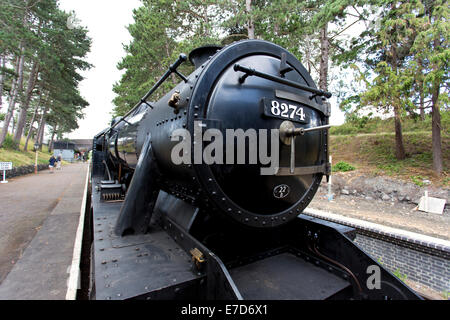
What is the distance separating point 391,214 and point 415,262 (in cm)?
496

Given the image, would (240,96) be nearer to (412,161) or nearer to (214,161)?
(214,161)

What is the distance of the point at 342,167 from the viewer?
11945 mm

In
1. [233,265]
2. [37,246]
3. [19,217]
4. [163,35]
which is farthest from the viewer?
[163,35]

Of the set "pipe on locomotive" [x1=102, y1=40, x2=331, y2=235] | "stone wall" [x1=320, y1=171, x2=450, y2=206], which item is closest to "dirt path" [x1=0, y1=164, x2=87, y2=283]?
"pipe on locomotive" [x1=102, y1=40, x2=331, y2=235]

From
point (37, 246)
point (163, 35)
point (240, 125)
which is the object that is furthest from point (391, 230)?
point (163, 35)

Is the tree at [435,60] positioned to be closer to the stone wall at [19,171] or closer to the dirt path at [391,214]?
the dirt path at [391,214]

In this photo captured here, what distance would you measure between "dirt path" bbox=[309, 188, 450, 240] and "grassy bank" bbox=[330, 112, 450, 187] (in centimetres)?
164

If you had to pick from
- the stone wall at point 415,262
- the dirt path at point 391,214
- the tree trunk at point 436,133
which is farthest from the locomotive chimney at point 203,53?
the tree trunk at point 436,133

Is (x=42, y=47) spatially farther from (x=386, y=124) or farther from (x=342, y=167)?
(x=386, y=124)

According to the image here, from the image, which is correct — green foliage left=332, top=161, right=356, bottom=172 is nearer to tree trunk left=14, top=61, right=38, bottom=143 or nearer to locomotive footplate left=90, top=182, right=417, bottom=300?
locomotive footplate left=90, top=182, right=417, bottom=300

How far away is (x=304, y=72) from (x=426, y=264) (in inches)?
143

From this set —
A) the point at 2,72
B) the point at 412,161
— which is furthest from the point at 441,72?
the point at 2,72

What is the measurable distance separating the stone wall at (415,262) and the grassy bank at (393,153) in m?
6.87

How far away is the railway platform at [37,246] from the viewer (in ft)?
11.0
